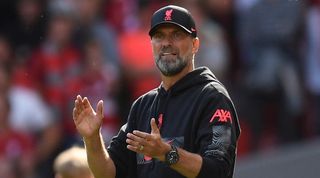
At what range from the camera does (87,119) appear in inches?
236

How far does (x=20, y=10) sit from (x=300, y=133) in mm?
3760

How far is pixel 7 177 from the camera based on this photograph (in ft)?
34.7

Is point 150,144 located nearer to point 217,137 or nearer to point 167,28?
point 217,137

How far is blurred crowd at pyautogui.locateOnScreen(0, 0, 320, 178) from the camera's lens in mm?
10750

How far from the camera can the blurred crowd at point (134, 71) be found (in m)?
10.8

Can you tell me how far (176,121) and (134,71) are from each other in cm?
548

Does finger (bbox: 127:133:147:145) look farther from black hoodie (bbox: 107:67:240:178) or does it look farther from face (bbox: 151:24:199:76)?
face (bbox: 151:24:199:76)

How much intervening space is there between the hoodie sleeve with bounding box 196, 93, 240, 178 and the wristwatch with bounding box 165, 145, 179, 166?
18cm

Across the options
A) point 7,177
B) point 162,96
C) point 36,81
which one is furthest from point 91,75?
point 162,96

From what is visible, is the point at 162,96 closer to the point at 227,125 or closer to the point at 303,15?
the point at 227,125

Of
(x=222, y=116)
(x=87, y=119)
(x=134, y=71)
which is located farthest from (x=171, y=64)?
(x=134, y=71)

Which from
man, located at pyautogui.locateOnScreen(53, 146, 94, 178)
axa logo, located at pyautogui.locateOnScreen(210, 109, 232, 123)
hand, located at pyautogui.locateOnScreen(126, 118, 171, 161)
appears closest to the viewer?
hand, located at pyautogui.locateOnScreen(126, 118, 171, 161)

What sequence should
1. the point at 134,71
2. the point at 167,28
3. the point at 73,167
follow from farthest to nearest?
the point at 134,71 → the point at 73,167 → the point at 167,28

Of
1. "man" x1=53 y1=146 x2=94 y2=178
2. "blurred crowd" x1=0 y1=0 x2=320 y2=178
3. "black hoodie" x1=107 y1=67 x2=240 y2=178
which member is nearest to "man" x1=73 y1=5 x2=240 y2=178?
"black hoodie" x1=107 y1=67 x2=240 y2=178
